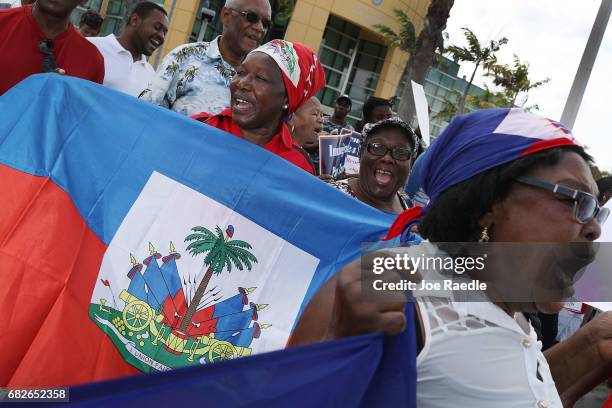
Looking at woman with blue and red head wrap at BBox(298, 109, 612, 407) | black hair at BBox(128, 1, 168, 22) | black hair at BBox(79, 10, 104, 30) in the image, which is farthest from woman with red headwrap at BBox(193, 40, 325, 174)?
black hair at BBox(79, 10, 104, 30)

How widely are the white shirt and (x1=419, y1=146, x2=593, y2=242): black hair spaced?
3723 millimetres

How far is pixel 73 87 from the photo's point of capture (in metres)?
3.08

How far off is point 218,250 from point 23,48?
77.9 inches

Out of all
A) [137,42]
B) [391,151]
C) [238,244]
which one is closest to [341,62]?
[137,42]

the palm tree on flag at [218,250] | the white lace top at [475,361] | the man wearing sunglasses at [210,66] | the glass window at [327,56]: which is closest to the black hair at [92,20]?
the man wearing sunglasses at [210,66]

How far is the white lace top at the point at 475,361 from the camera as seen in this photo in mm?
1311

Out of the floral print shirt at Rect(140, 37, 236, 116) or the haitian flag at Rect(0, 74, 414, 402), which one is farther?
the floral print shirt at Rect(140, 37, 236, 116)

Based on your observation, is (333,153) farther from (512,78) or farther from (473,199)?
(512,78)

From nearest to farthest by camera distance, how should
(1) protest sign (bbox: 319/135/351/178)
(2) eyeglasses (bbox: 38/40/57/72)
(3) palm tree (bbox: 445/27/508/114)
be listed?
(2) eyeglasses (bbox: 38/40/57/72) → (1) protest sign (bbox: 319/135/351/178) → (3) palm tree (bbox: 445/27/508/114)

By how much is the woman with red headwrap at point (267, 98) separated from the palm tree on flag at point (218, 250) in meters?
0.61

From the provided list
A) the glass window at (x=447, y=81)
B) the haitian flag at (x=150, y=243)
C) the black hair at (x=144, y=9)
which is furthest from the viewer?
the glass window at (x=447, y=81)

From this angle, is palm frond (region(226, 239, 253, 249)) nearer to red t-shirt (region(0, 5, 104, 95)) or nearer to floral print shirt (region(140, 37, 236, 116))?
floral print shirt (region(140, 37, 236, 116))

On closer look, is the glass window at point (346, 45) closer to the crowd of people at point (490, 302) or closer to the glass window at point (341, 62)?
the glass window at point (341, 62)

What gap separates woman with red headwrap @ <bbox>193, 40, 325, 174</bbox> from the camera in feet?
9.91
